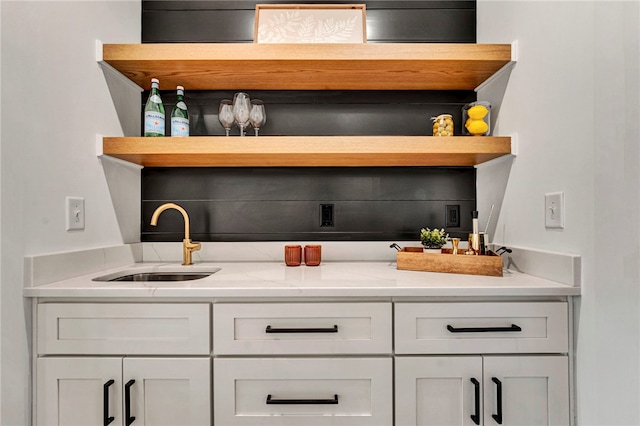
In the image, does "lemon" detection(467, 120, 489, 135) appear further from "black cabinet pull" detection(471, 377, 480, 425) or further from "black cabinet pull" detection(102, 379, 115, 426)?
"black cabinet pull" detection(102, 379, 115, 426)

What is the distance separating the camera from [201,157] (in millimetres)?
1493

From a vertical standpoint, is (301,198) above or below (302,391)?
above

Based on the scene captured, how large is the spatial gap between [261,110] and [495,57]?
0.98m

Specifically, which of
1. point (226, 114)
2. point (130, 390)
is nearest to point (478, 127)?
point (226, 114)

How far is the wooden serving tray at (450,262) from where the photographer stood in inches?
50.4

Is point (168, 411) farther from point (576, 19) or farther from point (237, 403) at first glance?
point (576, 19)

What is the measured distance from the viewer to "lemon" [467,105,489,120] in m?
1.48

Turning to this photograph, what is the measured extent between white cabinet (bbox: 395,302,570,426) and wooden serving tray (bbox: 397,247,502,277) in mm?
219

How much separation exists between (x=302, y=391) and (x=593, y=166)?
1073mm

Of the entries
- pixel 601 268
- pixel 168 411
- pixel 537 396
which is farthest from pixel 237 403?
pixel 601 268

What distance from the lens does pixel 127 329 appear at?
1.08 meters

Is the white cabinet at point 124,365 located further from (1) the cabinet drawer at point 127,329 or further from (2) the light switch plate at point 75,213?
(2) the light switch plate at point 75,213

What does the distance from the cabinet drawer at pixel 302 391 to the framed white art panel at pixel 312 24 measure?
1.36m

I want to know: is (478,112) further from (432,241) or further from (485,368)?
(485,368)
